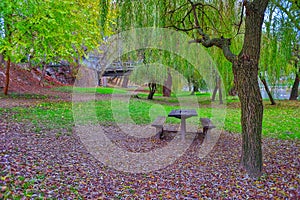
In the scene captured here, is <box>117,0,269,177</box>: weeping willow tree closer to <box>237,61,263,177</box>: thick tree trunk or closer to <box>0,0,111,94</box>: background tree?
<box>237,61,263,177</box>: thick tree trunk

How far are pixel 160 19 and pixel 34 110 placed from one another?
519 centimetres

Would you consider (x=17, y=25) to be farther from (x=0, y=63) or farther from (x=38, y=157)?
(x=0, y=63)

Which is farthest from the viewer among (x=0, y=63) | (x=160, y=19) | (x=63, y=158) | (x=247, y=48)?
(x=0, y=63)

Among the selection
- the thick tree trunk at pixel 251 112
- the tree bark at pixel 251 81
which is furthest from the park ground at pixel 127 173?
the tree bark at pixel 251 81

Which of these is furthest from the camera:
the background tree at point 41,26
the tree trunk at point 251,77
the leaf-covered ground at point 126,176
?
the background tree at point 41,26

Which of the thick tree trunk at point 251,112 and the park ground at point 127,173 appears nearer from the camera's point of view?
the park ground at point 127,173

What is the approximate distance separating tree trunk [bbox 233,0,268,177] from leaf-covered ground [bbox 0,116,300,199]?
1.45ft

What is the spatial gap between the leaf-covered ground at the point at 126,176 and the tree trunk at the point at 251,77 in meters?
0.44

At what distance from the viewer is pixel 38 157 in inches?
158

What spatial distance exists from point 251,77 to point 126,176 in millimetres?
2134

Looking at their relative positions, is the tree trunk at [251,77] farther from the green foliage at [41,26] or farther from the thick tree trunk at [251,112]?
the green foliage at [41,26]

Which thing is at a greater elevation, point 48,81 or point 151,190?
point 48,81

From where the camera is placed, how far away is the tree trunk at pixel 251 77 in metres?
3.51

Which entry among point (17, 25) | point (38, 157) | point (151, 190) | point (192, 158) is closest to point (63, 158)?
point (38, 157)
